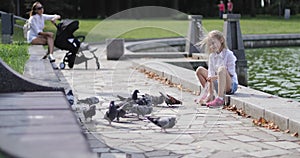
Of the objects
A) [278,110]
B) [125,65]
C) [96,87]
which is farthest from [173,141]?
[125,65]

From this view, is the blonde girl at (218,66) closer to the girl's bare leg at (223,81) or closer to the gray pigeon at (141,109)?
the girl's bare leg at (223,81)

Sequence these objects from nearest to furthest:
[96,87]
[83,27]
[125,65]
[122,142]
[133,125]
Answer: [122,142] < [133,125] < [96,87] < [125,65] < [83,27]

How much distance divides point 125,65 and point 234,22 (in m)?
2.98

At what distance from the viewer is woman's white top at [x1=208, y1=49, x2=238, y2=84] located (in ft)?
25.6

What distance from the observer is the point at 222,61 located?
307 inches

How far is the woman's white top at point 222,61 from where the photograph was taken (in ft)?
25.6

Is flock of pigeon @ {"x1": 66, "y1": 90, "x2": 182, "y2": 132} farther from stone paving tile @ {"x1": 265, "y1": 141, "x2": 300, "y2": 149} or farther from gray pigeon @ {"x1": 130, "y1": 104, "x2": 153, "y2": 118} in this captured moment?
stone paving tile @ {"x1": 265, "y1": 141, "x2": 300, "y2": 149}

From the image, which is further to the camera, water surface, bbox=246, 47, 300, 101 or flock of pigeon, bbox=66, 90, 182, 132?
water surface, bbox=246, 47, 300, 101

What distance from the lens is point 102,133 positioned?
6.12 meters

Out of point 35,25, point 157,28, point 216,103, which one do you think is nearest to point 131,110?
point 216,103

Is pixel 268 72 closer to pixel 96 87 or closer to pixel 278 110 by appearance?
pixel 96 87

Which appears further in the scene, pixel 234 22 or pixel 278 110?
pixel 234 22

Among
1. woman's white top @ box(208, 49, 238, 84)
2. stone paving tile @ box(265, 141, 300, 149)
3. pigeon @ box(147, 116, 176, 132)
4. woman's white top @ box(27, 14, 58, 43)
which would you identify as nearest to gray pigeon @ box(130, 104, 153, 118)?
pigeon @ box(147, 116, 176, 132)

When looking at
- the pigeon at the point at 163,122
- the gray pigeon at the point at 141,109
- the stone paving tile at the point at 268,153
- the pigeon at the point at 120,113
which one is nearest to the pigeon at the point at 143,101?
the gray pigeon at the point at 141,109
